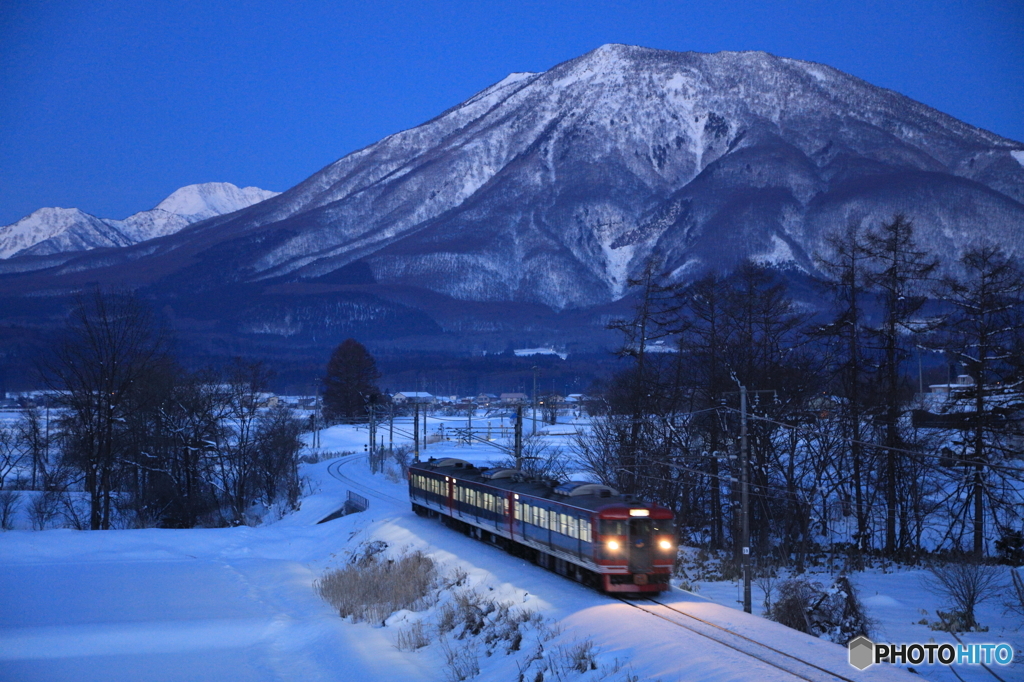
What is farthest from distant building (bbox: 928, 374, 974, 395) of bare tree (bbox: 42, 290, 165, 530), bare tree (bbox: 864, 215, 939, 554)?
bare tree (bbox: 42, 290, 165, 530)

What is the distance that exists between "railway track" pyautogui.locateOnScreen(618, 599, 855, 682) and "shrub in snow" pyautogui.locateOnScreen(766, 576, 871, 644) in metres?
3.00

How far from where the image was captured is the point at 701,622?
20125 mm

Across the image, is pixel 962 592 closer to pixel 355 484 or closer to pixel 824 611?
pixel 824 611

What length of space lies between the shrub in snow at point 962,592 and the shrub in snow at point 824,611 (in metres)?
2.45

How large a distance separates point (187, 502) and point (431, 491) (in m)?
22.2

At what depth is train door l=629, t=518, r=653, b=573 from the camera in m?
23.2

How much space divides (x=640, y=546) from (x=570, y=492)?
11.6ft

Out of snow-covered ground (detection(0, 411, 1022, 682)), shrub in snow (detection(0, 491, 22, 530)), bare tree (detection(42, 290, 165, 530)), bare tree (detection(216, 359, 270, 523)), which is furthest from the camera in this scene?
bare tree (detection(216, 359, 270, 523))

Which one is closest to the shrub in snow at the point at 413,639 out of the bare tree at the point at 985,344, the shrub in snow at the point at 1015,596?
the shrub in snow at the point at 1015,596

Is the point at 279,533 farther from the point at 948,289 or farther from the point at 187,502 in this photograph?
the point at 948,289

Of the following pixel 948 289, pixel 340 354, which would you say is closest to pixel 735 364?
pixel 948 289

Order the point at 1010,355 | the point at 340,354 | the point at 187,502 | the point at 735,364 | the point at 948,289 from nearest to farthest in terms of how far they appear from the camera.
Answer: the point at 1010,355 → the point at 948,289 → the point at 735,364 → the point at 187,502 → the point at 340,354

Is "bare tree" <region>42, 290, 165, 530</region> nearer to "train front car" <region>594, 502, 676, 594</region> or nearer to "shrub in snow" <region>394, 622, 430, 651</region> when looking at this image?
"shrub in snow" <region>394, 622, 430, 651</region>

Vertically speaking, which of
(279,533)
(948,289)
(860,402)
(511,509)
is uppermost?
(948,289)
